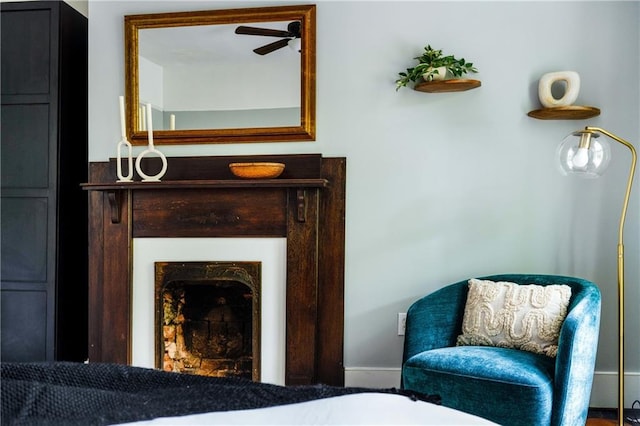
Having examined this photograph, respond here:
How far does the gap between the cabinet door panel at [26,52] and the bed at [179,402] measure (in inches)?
98.1

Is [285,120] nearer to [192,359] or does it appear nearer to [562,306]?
[192,359]

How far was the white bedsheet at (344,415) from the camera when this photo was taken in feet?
3.37

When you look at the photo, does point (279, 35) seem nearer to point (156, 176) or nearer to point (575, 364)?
point (156, 176)

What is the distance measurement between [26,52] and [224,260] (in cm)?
172

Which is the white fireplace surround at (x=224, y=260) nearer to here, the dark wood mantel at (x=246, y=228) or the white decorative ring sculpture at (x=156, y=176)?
the dark wood mantel at (x=246, y=228)

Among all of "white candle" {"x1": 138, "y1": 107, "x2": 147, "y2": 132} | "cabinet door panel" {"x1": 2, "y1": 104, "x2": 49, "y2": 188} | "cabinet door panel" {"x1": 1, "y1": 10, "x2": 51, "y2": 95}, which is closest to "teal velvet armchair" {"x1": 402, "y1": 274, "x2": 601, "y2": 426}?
"white candle" {"x1": 138, "y1": 107, "x2": 147, "y2": 132}

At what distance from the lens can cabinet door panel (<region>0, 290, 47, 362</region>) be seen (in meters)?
3.21

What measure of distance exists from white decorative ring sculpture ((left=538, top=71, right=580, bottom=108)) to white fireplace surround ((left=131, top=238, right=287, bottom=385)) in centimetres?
156

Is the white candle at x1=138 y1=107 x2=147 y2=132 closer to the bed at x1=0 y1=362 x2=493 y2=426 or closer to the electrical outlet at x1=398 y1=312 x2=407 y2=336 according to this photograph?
the electrical outlet at x1=398 y1=312 x2=407 y2=336

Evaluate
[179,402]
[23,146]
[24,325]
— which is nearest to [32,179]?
[23,146]

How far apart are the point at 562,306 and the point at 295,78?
1777mm

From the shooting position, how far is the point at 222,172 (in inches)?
122

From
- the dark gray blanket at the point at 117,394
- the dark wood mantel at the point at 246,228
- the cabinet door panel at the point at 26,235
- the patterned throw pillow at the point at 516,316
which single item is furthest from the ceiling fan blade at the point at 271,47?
the dark gray blanket at the point at 117,394

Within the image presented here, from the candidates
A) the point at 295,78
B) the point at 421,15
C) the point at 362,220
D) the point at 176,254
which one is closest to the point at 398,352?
the point at 362,220
